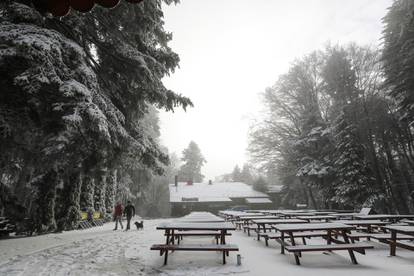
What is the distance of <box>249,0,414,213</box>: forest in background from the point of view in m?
14.2

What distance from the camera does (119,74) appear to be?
8.73 m

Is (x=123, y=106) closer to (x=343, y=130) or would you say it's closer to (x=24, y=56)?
(x=24, y=56)

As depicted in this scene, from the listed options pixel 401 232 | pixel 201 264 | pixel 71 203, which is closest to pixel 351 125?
pixel 401 232

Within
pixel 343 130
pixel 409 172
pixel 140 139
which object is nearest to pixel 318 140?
pixel 343 130

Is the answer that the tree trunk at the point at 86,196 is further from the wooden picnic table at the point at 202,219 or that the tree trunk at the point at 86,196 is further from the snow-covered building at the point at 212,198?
the snow-covered building at the point at 212,198

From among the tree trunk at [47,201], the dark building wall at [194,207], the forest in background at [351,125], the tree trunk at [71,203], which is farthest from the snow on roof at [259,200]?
the tree trunk at [47,201]

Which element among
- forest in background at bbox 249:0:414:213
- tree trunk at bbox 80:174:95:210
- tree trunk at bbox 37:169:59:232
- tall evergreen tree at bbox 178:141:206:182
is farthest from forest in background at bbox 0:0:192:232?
tall evergreen tree at bbox 178:141:206:182

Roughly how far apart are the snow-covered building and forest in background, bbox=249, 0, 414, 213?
13.3 m

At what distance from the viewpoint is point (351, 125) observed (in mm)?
18219

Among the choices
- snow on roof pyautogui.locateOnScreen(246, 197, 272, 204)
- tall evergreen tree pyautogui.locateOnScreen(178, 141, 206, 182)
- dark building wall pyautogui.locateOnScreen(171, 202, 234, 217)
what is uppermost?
tall evergreen tree pyautogui.locateOnScreen(178, 141, 206, 182)

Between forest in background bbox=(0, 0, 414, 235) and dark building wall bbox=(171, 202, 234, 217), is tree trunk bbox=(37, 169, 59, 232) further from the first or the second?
dark building wall bbox=(171, 202, 234, 217)

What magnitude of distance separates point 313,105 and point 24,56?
81.3ft

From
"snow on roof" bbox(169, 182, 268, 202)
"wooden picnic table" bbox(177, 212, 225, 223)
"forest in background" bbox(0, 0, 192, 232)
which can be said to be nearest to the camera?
"forest in background" bbox(0, 0, 192, 232)

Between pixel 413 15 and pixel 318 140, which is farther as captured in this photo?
pixel 318 140
